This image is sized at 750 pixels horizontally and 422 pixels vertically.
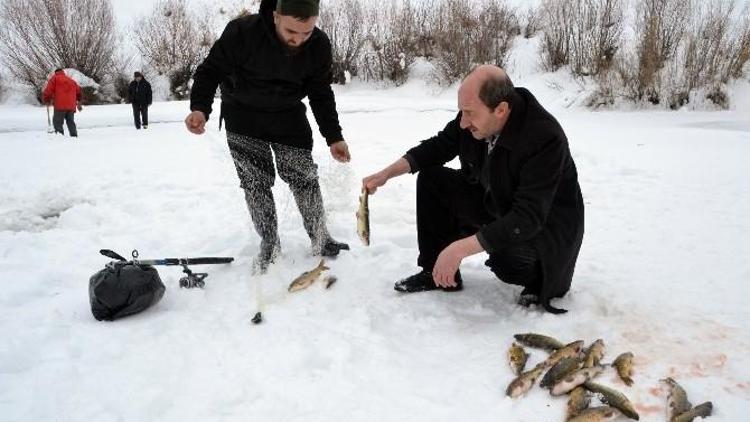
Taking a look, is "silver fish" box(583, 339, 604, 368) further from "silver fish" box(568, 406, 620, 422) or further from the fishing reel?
the fishing reel

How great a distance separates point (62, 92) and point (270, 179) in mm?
11603

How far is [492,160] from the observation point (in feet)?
9.47

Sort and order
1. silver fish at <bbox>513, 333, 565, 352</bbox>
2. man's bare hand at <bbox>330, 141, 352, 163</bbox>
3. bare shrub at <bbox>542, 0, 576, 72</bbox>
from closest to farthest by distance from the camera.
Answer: silver fish at <bbox>513, 333, 565, 352</bbox> → man's bare hand at <bbox>330, 141, 352, 163</bbox> → bare shrub at <bbox>542, 0, 576, 72</bbox>

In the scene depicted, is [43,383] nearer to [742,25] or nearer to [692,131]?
[692,131]

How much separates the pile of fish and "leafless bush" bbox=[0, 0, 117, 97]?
80.1 feet

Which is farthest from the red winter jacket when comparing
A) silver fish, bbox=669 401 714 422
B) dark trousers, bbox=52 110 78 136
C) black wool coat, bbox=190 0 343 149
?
silver fish, bbox=669 401 714 422

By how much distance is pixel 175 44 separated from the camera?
24438 mm

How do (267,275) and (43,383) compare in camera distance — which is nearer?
(43,383)

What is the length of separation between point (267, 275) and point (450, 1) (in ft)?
68.8

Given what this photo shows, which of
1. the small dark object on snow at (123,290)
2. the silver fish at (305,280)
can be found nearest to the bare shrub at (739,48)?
the silver fish at (305,280)

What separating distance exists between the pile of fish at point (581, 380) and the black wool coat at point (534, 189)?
397 mm

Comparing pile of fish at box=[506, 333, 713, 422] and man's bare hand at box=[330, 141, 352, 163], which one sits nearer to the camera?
pile of fish at box=[506, 333, 713, 422]

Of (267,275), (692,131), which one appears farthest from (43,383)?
(692,131)

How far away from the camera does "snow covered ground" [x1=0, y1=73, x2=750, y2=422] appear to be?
2514mm
